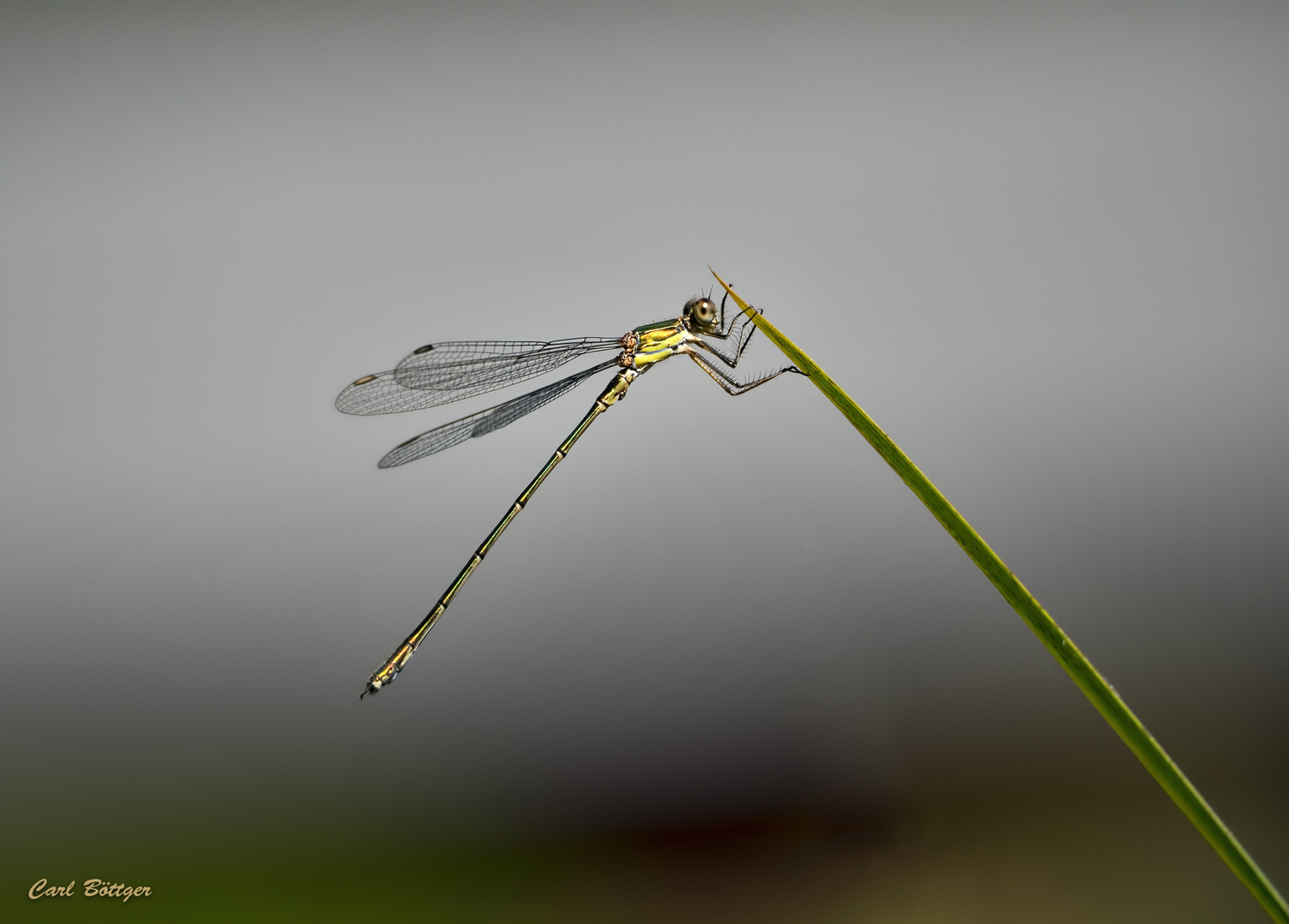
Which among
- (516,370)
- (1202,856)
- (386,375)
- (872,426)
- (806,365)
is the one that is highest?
(386,375)

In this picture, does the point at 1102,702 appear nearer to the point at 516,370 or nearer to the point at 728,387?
the point at 728,387

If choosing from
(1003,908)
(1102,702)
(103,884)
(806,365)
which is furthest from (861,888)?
(103,884)

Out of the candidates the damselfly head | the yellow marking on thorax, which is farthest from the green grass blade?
the yellow marking on thorax

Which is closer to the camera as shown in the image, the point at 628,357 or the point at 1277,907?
the point at 1277,907

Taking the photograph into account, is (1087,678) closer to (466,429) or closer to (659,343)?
(659,343)

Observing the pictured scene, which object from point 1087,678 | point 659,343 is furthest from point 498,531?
point 1087,678

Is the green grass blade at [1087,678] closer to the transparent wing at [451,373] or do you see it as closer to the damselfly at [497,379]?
the damselfly at [497,379]

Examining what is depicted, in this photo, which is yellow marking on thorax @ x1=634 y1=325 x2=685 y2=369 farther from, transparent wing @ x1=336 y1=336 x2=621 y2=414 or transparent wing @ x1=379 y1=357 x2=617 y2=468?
transparent wing @ x1=379 y1=357 x2=617 y2=468
